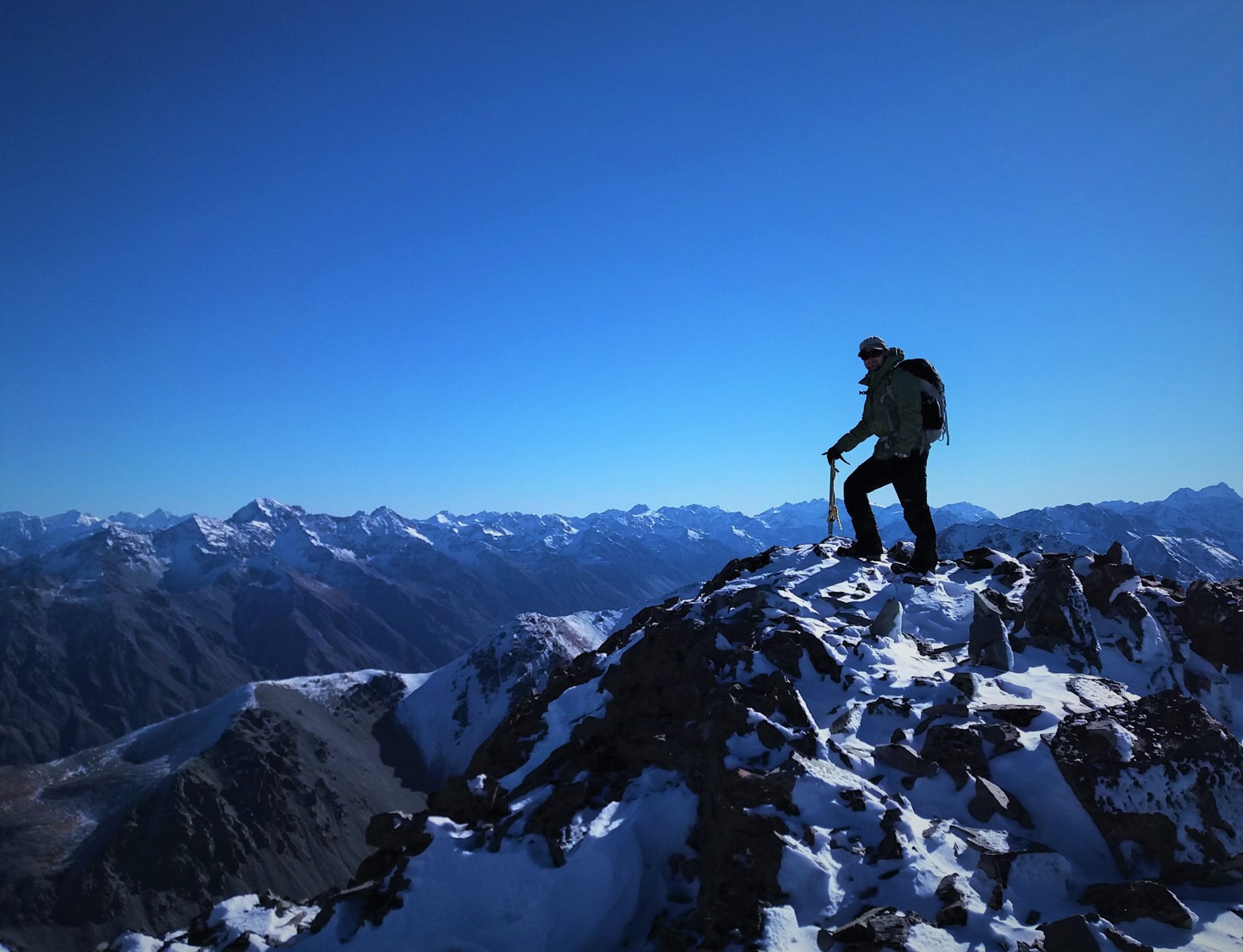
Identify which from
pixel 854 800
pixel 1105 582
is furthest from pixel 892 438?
pixel 854 800

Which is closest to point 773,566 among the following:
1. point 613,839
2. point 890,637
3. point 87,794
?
point 890,637

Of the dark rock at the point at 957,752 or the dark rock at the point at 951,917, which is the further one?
the dark rock at the point at 957,752

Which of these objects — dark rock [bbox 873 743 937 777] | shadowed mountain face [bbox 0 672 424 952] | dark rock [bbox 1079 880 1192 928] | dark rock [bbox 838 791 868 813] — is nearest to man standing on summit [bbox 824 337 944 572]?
dark rock [bbox 873 743 937 777]

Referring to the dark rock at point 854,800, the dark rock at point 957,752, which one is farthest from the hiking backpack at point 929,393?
the dark rock at point 854,800

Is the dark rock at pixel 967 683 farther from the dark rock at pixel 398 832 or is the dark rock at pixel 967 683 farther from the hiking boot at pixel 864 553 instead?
the dark rock at pixel 398 832

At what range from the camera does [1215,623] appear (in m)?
13.5

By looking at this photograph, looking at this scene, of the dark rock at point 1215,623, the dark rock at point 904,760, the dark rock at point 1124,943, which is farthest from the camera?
the dark rock at point 1215,623

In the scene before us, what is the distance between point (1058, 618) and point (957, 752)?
590cm

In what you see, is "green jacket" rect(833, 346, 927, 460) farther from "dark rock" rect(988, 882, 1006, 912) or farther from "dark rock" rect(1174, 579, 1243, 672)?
"dark rock" rect(988, 882, 1006, 912)

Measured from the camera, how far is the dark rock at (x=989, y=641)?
40.4 feet

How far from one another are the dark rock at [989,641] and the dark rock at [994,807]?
157 inches

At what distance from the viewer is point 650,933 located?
8.04 metres

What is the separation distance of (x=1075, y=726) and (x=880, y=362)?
7.82m

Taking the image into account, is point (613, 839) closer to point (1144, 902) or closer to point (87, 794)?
point (1144, 902)
